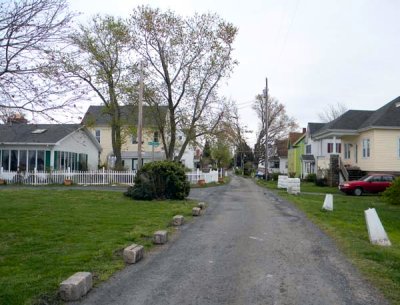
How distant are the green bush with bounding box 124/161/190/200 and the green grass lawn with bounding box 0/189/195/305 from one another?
282cm

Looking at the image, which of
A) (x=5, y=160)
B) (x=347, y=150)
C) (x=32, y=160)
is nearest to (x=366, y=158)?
(x=347, y=150)

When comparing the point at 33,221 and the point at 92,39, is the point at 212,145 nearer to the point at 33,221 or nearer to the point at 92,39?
the point at 92,39

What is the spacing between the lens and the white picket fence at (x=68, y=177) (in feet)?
105

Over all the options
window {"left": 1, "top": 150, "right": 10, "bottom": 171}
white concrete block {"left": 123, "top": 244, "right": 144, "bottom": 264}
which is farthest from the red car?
white concrete block {"left": 123, "top": 244, "right": 144, "bottom": 264}

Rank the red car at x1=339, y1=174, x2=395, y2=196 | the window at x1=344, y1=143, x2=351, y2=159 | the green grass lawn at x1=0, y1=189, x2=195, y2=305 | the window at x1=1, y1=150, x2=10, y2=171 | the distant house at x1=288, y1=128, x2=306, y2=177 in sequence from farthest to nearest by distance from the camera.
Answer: the distant house at x1=288, y1=128, x2=306, y2=177 → the window at x1=344, y1=143, x2=351, y2=159 → the window at x1=1, y1=150, x2=10, y2=171 → the red car at x1=339, y1=174, x2=395, y2=196 → the green grass lawn at x1=0, y1=189, x2=195, y2=305

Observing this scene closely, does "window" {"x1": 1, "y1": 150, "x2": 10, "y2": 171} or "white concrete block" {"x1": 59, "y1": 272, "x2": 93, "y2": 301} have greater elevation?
"window" {"x1": 1, "y1": 150, "x2": 10, "y2": 171}

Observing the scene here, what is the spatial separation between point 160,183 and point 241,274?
1447cm

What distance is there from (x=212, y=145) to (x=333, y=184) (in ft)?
36.0

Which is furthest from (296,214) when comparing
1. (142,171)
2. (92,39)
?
(92,39)

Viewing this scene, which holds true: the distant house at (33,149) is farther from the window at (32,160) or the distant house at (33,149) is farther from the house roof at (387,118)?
the house roof at (387,118)

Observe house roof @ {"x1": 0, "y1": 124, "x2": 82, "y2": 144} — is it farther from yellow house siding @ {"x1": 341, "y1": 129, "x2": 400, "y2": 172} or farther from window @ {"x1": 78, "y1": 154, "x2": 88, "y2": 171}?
yellow house siding @ {"x1": 341, "y1": 129, "x2": 400, "y2": 172}

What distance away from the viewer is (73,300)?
596 cm

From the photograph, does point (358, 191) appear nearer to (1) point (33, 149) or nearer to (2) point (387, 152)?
(2) point (387, 152)

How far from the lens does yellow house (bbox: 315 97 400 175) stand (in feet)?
115
